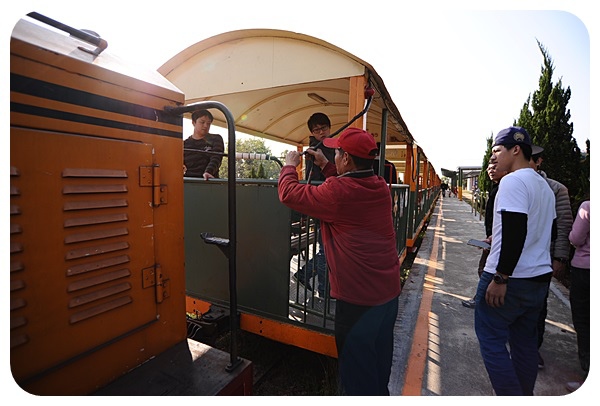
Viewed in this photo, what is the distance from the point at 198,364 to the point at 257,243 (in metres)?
1.09

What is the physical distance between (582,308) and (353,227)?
85.1 inches

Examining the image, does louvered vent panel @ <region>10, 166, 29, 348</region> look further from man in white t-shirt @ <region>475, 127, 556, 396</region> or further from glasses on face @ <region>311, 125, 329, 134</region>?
glasses on face @ <region>311, 125, 329, 134</region>

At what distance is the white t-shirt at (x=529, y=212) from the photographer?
5.68 ft

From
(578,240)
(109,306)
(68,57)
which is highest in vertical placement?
(68,57)

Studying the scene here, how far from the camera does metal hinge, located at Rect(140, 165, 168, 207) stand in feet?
4.56

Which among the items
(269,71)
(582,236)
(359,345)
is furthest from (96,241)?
(582,236)

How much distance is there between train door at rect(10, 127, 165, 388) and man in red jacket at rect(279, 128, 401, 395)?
80 centimetres

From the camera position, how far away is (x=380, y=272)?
5.81ft

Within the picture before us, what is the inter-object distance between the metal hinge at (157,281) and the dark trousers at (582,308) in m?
3.03

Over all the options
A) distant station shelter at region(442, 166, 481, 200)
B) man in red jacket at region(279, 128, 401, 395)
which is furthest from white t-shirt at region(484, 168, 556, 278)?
distant station shelter at region(442, 166, 481, 200)

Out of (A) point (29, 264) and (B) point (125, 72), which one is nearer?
(A) point (29, 264)
